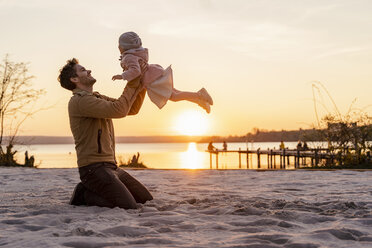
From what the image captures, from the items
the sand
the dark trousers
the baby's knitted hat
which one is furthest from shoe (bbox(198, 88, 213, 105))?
the dark trousers

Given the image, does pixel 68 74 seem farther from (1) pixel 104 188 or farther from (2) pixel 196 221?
(2) pixel 196 221

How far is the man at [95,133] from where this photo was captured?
3511 millimetres

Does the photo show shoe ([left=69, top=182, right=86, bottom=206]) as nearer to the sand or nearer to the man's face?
the sand

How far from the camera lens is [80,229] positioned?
268 cm

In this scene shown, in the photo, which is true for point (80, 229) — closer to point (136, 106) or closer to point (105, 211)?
point (105, 211)

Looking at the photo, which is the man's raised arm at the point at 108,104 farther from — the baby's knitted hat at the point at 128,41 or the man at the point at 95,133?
the baby's knitted hat at the point at 128,41

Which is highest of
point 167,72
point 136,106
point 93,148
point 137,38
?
point 137,38

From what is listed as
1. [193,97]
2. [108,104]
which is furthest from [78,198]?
[193,97]

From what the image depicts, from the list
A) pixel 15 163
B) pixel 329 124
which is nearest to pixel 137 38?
pixel 15 163

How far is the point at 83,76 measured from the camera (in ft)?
12.3

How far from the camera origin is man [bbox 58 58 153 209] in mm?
3511

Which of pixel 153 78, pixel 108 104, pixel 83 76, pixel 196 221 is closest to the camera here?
pixel 196 221

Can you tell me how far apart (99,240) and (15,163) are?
8.65m

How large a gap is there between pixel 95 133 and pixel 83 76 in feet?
1.89
